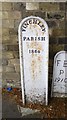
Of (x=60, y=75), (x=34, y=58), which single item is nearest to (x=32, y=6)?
(x=34, y=58)

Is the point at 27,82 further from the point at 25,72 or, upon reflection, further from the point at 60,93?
the point at 60,93

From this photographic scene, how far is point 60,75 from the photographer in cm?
436

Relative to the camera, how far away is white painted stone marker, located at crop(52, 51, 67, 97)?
14.0 ft

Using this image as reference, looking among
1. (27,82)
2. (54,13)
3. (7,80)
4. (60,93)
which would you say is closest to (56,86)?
(60,93)

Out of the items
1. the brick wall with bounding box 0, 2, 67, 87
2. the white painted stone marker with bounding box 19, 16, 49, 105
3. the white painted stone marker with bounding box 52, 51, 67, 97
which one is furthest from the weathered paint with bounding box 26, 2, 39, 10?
the white painted stone marker with bounding box 52, 51, 67, 97

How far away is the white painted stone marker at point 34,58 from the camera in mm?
3873

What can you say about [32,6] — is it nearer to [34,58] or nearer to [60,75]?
[34,58]

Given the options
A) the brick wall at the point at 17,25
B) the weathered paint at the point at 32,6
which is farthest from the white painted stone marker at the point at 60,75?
the weathered paint at the point at 32,6

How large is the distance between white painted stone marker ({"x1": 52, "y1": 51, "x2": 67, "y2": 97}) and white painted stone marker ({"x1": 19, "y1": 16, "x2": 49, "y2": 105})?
0.93 feet

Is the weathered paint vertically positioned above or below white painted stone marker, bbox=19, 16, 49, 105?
above

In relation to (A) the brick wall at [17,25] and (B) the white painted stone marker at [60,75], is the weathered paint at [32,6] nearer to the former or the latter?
(A) the brick wall at [17,25]

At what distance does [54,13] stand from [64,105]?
152 centimetres

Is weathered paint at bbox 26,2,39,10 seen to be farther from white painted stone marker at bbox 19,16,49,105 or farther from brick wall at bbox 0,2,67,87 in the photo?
white painted stone marker at bbox 19,16,49,105

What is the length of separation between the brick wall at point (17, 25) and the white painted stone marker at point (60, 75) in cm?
18
